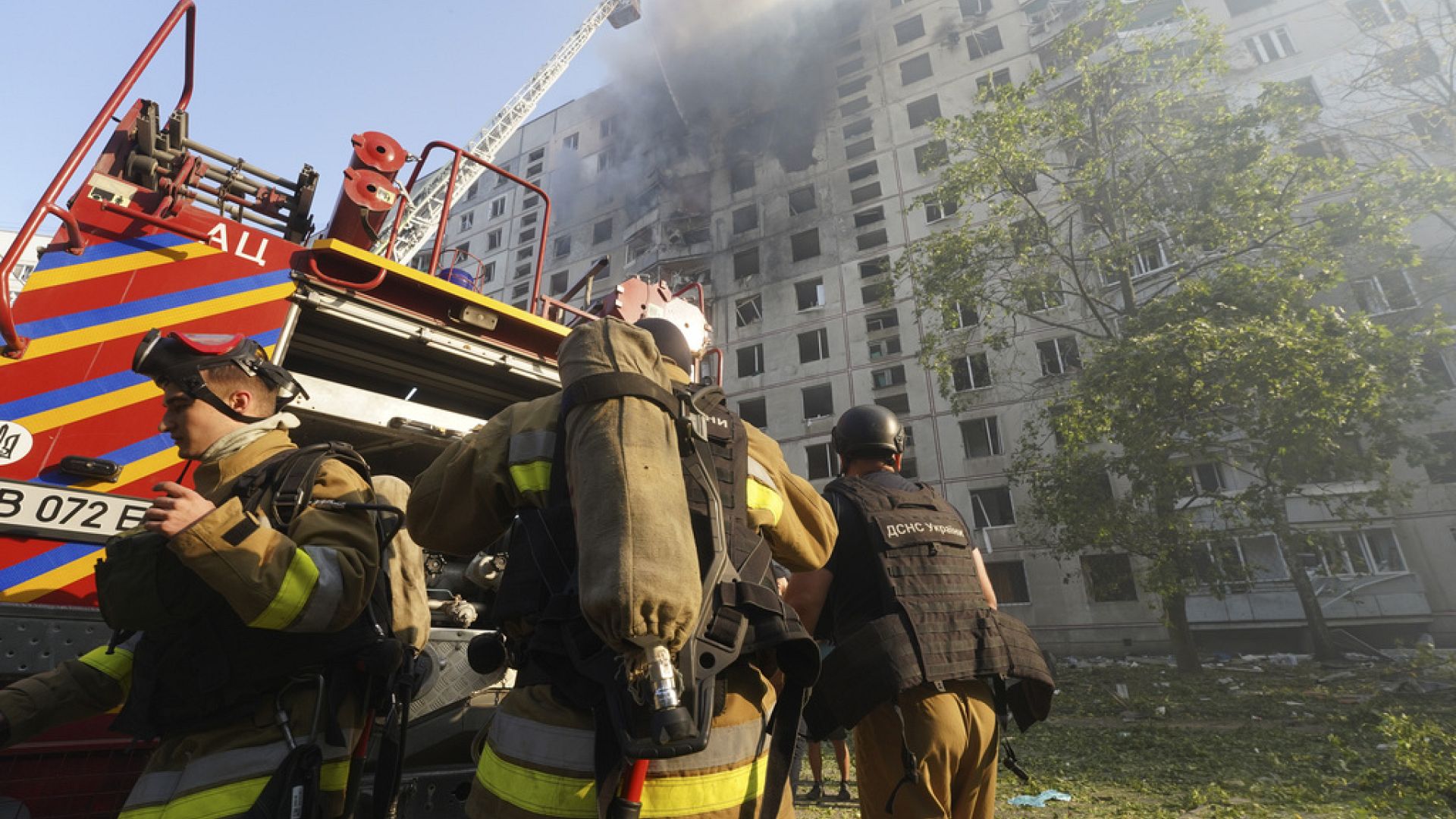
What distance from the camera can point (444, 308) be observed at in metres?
3.46

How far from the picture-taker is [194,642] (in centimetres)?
164

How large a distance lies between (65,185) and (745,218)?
98.1 ft

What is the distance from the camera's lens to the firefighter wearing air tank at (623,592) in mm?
1172

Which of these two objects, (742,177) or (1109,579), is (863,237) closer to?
(742,177)

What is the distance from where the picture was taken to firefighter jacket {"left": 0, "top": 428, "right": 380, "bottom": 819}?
1.48 m

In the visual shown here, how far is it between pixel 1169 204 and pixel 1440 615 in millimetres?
12211

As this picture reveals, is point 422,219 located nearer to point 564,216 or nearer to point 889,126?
point 564,216

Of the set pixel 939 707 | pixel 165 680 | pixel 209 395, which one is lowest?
pixel 939 707

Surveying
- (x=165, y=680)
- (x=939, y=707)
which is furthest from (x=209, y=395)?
(x=939, y=707)

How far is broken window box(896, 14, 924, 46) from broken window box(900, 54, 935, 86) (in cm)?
137

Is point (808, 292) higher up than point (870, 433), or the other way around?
point (808, 292)

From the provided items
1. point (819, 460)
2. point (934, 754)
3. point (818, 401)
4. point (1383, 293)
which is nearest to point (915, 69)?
point (818, 401)

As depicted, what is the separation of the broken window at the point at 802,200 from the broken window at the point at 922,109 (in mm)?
5167

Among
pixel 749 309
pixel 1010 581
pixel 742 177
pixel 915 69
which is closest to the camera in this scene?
pixel 1010 581
